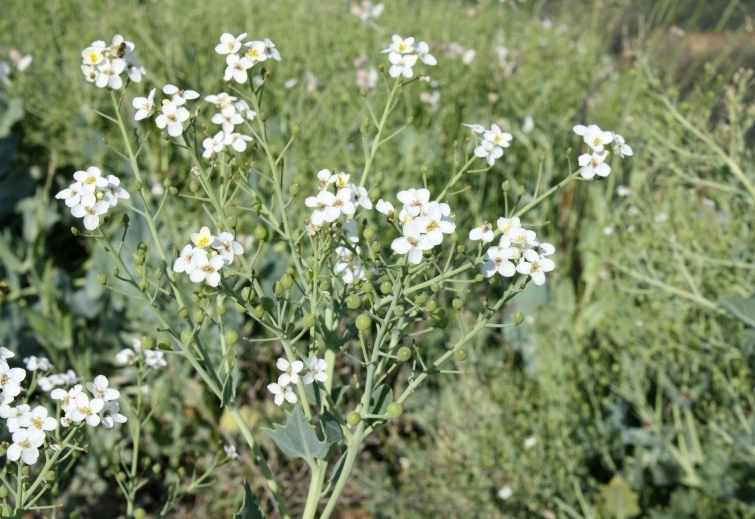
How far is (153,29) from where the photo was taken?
334 centimetres

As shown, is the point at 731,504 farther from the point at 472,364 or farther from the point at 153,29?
the point at 153,29

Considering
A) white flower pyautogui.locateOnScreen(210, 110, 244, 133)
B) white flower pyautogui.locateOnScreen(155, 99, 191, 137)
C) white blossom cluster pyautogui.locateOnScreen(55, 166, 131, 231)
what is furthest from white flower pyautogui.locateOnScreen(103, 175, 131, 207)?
white flower pyautogui.locateOnScreen(210, 110, 244, 133)

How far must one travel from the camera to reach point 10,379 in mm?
920

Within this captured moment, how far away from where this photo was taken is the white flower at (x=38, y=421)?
2.92 feet

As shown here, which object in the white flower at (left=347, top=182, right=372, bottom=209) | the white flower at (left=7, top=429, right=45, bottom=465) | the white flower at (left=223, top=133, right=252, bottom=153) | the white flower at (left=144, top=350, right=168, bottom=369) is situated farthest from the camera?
the white flower at (left=144, top=350, right=168, bottom=369)

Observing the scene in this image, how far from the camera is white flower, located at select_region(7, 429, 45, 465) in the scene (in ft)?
2.88

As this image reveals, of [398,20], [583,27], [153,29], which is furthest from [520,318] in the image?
[583,27]

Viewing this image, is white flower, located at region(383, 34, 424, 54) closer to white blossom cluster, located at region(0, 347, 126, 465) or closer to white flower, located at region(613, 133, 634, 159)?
white flower, located at region(613, 133, 634, 159)

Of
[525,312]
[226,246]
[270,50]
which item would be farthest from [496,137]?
[525,312]

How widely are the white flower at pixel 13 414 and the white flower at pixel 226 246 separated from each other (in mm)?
338

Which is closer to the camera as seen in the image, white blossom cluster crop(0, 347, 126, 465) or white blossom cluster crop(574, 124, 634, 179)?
white blossom cluster crop(0, 347, 126, 465)

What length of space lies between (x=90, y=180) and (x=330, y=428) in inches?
19.4

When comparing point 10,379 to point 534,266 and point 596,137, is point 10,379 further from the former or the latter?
point 596,137

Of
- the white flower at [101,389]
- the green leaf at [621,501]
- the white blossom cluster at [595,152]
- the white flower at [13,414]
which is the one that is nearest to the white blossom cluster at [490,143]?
the white blossom cluster at [595,152]
